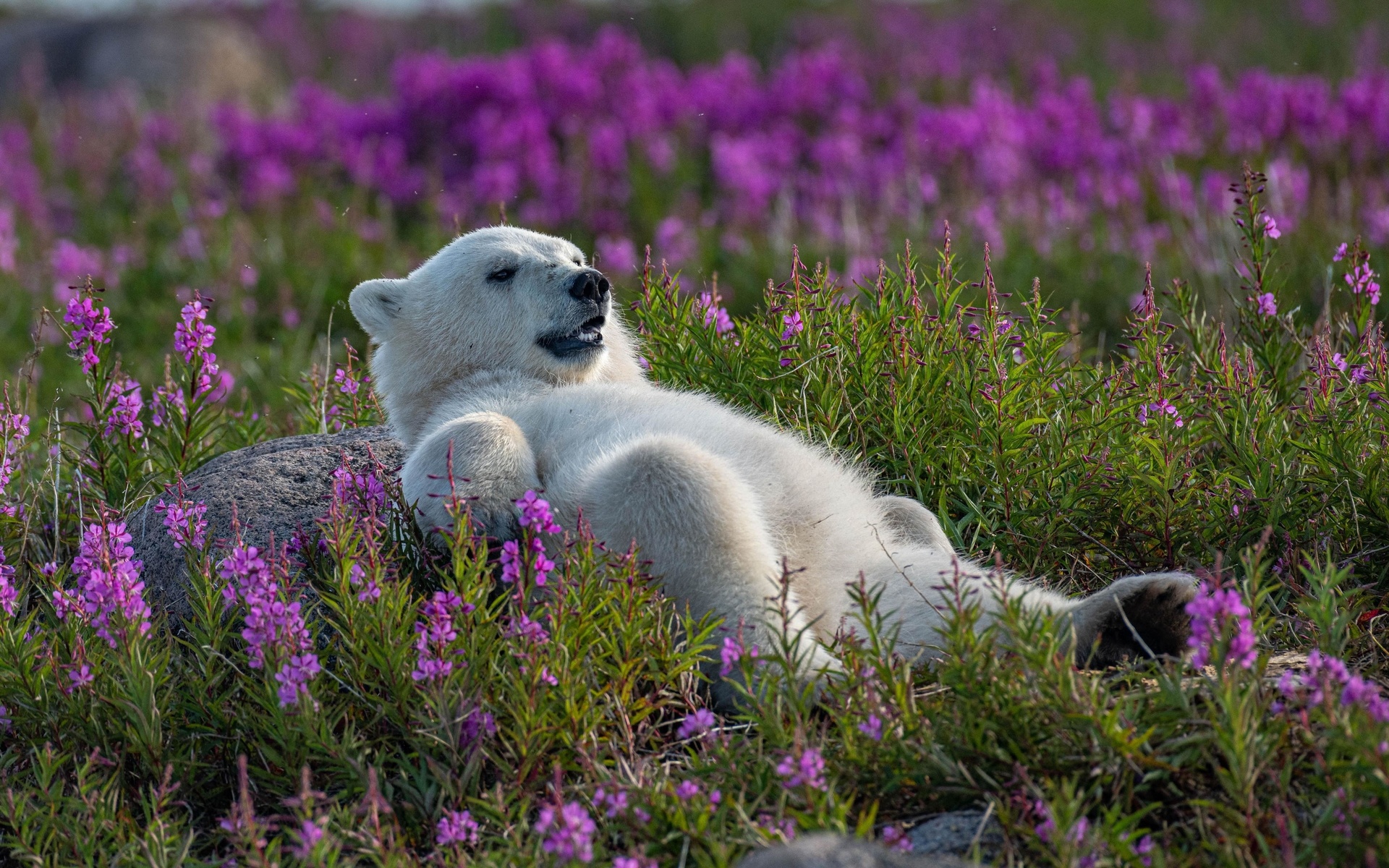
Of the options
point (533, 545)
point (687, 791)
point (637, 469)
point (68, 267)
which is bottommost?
point (68, 267)

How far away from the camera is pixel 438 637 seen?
2947mm

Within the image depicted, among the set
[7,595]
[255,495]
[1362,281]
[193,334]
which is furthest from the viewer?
[193,334]

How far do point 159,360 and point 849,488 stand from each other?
22.1ft

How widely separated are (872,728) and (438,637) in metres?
0.97

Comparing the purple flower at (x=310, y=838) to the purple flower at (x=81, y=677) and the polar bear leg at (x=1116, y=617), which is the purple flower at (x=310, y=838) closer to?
the purple flower at (x=81, y=677)

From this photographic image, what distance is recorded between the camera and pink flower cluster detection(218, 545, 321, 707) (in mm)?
2963

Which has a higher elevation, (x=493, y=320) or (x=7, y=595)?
(x=493, y=320)

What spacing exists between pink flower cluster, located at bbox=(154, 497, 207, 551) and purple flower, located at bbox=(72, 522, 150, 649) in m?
0.15

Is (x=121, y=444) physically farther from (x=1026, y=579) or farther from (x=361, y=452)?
(x=1026, y=579)

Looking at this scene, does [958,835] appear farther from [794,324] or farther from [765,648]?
[794,324]

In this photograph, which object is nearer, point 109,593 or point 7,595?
point 109,593

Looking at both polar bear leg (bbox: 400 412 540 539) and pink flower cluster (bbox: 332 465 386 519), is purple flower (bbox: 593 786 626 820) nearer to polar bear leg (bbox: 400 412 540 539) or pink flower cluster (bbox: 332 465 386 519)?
polar bear leg (bbox: 400 412 540 539)

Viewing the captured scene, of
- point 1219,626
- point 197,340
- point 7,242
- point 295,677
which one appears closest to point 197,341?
point 197,340

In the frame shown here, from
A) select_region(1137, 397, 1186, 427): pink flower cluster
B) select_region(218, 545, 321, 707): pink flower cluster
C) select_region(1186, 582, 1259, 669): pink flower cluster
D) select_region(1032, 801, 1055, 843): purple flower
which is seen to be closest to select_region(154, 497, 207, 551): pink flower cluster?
select_region(218, 545, 321, 707): pink flower cluster
